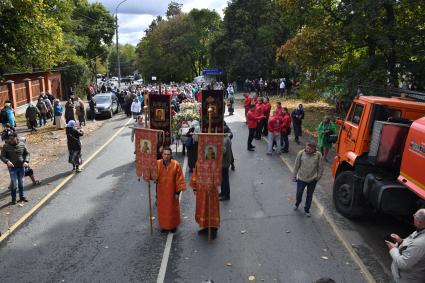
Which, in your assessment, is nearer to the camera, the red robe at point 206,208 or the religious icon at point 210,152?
the religious icon at point 210,152

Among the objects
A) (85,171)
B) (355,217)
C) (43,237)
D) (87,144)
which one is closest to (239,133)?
(87,144)

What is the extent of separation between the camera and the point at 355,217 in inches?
344

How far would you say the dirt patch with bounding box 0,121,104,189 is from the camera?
46.5ft

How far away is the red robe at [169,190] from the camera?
8094 mm

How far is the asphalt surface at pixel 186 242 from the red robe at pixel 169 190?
0.33 m

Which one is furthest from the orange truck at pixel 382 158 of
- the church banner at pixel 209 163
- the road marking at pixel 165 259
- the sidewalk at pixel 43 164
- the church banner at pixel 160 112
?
the sidewalk at pixel 43 164

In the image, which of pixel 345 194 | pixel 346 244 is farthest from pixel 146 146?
pixel 345 194

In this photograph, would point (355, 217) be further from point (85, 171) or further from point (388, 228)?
point (85, 171)

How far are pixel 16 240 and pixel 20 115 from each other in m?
21.4

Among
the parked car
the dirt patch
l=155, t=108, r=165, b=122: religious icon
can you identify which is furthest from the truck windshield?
the parked car

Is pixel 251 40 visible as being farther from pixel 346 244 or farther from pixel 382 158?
pixel 346 244

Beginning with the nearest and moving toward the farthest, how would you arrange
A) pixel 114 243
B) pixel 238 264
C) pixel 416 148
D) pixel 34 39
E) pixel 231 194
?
pixel 416 148 → pixel 238 264 → pixel 114 243 → pixel 231 194 → pixel 34 39

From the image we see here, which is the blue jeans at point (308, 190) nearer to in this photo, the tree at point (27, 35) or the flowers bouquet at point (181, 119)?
the flowers bouquet at point (181, 119)

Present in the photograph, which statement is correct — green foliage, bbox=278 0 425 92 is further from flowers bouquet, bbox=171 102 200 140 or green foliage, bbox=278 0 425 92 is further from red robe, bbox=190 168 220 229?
red robe, bbox=190 168 220 229
